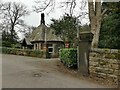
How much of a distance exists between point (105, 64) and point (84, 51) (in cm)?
177

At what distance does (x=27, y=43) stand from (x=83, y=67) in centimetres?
2572

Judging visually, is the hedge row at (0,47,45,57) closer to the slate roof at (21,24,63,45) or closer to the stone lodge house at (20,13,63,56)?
the stone lodge house at (20,13,63,56)

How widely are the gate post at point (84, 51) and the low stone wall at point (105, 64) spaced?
0.94 feet

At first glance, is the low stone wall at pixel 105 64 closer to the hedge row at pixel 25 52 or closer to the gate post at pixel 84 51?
the gate post at pixel 84 51

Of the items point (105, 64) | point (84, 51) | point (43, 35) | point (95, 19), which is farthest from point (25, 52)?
point (105, 64)

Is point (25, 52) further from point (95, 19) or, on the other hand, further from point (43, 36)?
point (95, 19)

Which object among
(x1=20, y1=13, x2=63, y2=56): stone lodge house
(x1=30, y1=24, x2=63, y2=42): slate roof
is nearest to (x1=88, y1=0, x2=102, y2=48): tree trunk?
(x1=20, y1=13, x2=63, y2=56): stone lodge house

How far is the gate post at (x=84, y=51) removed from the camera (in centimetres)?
1264

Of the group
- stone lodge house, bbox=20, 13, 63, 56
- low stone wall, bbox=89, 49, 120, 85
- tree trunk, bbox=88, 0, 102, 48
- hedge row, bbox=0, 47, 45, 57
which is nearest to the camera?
low stone wall, bbox=89, 49, 120, 85

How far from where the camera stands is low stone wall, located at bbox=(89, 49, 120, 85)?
11.0 meters

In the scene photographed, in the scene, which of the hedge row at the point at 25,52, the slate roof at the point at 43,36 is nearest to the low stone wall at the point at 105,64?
the hedge row at the point at 25,52

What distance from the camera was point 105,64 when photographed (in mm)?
11570

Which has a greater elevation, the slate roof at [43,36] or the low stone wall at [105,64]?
the slate roof at [43,36]

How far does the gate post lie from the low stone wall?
286 millimetres
